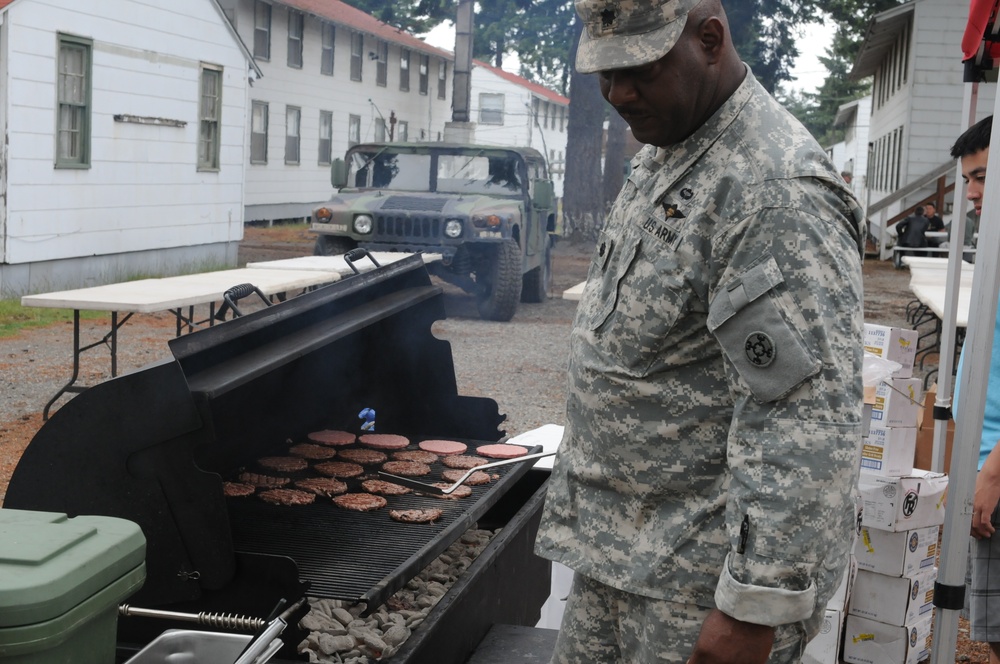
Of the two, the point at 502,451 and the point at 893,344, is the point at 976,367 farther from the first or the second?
the point at 502,451

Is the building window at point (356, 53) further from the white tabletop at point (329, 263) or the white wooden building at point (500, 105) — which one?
the white tabletop at point (329, 263)

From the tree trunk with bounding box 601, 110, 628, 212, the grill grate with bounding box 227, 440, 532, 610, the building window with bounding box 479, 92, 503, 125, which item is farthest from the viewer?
the building window with bounding box 479, 92, 503, 125

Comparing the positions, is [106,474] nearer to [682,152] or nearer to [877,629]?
[682,152]

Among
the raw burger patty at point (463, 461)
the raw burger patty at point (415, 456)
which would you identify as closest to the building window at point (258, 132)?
the raw burger patty at point (415, 456)

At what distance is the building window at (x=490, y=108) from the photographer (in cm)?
4506

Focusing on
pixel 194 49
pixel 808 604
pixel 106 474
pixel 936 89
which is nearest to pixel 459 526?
pixel 106 474

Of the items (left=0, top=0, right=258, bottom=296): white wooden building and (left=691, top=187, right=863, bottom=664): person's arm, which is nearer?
(left=691, top=187, right=863, bottom=664): person's arm

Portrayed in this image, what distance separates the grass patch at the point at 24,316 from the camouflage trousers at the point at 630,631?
373 inches

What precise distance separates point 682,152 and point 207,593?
176cm

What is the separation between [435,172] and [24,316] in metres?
4.85

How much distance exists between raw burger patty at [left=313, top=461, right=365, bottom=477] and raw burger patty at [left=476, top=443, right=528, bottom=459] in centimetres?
55

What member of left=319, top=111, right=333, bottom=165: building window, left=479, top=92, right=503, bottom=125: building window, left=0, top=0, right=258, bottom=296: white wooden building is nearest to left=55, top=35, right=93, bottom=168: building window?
left=0, top=0, right=258, bottom=296: white wooden building

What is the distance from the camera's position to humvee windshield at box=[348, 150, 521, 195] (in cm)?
1268

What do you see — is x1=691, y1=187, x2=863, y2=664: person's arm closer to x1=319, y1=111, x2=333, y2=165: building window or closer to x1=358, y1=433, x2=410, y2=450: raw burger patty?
x1=358, y1=433, x2=410, y2=450: raw burger patty
